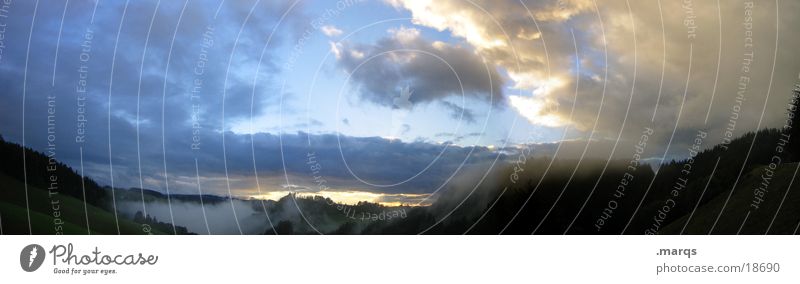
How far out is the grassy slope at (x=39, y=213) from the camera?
64.4ft

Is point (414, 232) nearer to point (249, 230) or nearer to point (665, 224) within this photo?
point (249, 230)

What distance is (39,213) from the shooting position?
22781mm

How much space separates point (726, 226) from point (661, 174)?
568 inches
